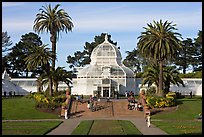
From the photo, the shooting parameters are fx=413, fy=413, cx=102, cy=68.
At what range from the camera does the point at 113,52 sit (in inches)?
3095

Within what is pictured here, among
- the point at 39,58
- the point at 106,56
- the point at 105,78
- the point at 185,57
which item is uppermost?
the point at 185,57

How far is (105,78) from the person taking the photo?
2918 inches

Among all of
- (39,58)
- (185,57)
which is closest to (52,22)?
(39,58)

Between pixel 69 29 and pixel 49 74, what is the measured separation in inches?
330

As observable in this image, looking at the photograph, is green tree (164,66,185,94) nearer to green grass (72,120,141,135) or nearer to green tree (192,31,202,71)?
green grass (72,120,141,135)

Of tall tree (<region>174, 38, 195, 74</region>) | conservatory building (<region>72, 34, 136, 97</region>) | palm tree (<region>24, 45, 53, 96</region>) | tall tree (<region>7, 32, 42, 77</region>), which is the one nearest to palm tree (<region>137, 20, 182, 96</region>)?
palm tree (<region>24, 45, 53, 96</region>)

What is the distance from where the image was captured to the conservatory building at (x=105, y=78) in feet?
242

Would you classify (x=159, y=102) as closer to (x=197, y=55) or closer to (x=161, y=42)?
(x=161, y=42)

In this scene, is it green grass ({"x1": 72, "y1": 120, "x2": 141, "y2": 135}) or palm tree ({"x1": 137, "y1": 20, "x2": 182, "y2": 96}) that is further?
palm tree ({"x1": 137, "y1": 20, "x2": 182, "y2": 96})

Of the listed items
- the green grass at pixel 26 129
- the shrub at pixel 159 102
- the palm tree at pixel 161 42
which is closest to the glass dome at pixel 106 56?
the palm tree at pixel 161 42

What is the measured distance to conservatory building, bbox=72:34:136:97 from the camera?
73.8 meters

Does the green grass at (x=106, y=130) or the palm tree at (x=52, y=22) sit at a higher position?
the palm tree at (x=52, y=22)

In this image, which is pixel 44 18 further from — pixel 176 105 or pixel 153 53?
pixel 176 105

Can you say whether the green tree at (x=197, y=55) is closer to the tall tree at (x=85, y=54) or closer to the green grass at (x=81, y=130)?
the tall tree at (x=85, y=54)
